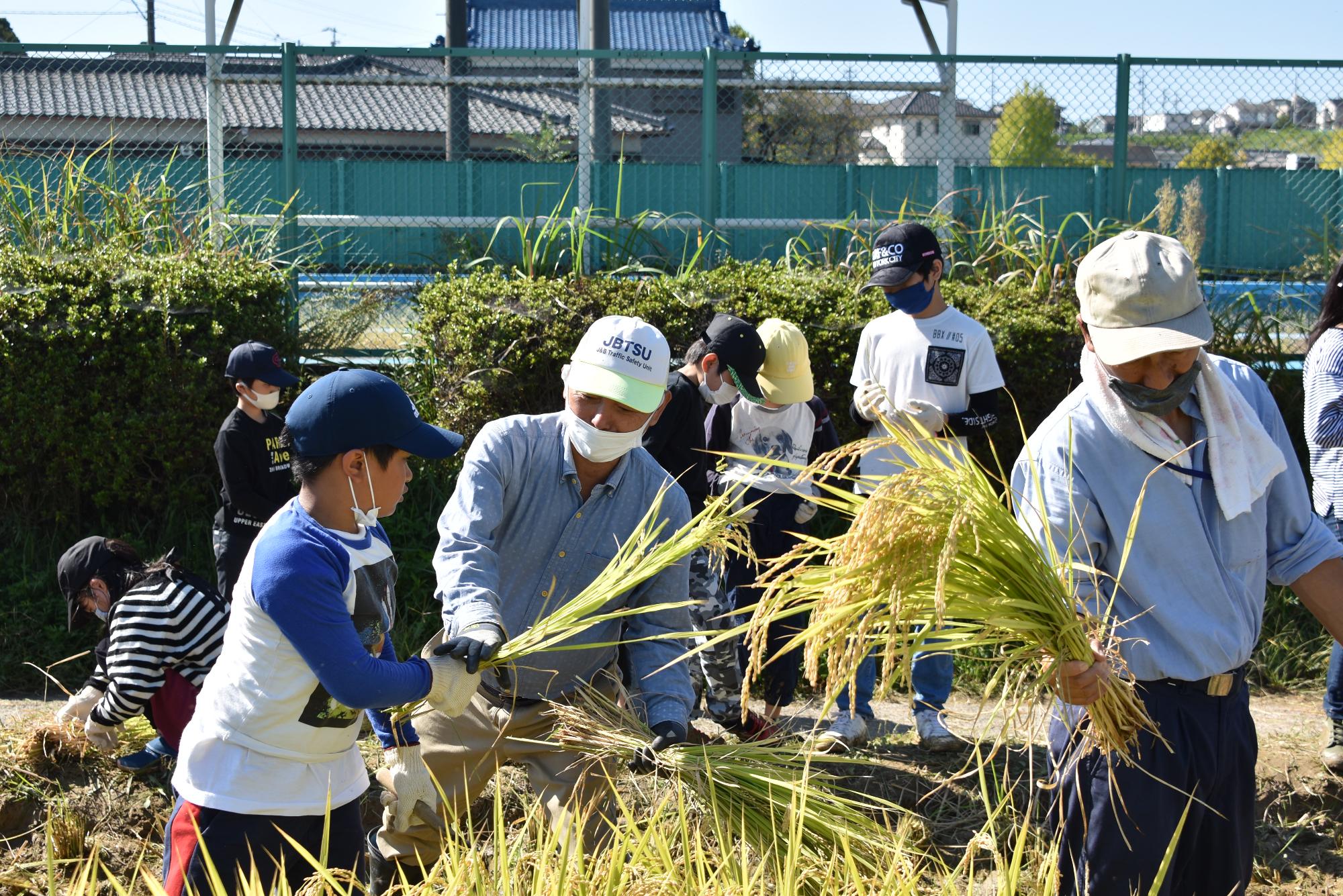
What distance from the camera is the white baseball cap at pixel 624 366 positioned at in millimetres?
3354

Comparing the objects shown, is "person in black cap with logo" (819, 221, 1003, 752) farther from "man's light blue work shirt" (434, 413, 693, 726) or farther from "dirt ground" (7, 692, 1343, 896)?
"man's light blue work shirt" (434, 413, 693, 726)

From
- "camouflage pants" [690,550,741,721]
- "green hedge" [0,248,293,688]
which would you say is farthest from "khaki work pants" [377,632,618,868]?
"green hedge" [0,248,293,688]

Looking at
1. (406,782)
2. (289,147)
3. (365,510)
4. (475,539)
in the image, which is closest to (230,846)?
(406,782)

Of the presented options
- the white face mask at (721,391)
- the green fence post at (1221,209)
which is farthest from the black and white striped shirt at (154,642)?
the green fence post at (1221,209)

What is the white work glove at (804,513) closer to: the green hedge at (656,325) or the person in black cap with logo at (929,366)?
the person in black cap with logo at (929,366)

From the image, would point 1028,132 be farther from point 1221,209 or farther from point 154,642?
point 154,642

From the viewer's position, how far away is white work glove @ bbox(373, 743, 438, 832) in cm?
320

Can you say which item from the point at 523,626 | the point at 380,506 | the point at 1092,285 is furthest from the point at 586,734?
the point at 1092,285

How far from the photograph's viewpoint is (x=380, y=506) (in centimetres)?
287

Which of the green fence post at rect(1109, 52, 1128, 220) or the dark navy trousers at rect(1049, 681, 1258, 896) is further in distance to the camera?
the green fence post at rect(1109, 52, 1128, 220)

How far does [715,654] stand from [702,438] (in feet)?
2.88

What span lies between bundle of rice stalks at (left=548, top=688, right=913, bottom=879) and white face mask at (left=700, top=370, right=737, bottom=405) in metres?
2.00

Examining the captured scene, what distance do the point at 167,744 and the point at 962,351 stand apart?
331 cm

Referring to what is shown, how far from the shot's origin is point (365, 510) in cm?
287
